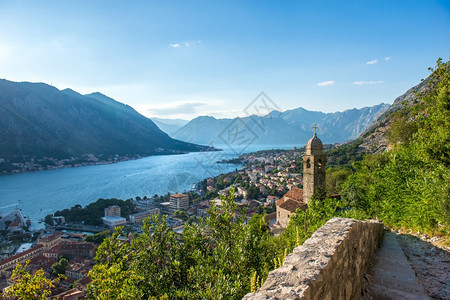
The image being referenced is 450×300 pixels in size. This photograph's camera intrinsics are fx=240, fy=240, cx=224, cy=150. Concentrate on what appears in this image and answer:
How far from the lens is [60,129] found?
3553 inches

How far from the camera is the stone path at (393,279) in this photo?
7.48 ft

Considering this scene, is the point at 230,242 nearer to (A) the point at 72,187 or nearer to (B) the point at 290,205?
(B) the point at 290,205

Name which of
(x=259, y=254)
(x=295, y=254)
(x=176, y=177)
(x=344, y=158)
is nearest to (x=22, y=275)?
(x=259, y=254)

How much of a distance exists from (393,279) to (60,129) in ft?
357

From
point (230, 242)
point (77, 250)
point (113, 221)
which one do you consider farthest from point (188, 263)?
point (113, 221)

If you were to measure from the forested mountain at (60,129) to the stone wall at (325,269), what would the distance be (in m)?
87.7

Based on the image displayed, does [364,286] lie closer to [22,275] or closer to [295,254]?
[295,254]

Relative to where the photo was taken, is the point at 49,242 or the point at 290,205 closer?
the point at 290,205

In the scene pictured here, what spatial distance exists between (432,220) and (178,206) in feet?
105

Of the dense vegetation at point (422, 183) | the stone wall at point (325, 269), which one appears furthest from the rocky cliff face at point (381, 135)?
the stone wall at point (325, 269)

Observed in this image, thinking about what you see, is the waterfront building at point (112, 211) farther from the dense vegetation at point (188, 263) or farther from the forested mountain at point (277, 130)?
the forested mountain at point (277, 130)

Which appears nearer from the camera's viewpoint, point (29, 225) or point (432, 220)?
point (432, 220)

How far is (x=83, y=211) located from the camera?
105ft

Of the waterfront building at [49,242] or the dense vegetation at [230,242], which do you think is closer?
the dense vegetation at [230,242]
